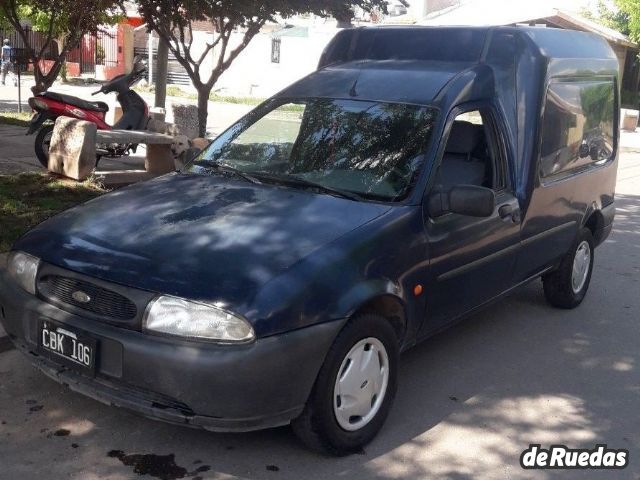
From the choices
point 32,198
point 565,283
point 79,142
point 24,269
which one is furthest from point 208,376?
point 79,142

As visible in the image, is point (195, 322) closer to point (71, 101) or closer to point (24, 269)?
point (24, 269)

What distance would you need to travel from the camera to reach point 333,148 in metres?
4.71

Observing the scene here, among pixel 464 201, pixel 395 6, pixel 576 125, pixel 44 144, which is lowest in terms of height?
pixel 44 144

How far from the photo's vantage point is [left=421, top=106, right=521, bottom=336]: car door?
4457 millimetres

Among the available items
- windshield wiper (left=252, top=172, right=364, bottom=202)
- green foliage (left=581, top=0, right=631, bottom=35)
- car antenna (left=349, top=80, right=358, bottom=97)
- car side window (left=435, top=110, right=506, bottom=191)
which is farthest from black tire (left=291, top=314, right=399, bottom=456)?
green foliage (left=581, top=0, right=631, bottom=35)

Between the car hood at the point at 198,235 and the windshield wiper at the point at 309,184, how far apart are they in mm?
73

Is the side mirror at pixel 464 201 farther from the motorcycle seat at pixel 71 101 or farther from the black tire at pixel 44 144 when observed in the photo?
the motorcycle seat at pixel 71 101

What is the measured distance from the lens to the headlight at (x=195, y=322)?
340cm

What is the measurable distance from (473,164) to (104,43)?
36184mm

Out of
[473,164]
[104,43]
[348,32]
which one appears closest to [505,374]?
[473,164]

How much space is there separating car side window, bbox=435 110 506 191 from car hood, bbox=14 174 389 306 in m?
1.02

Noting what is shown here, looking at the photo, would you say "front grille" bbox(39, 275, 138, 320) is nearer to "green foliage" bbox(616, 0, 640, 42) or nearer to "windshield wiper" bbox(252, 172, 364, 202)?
"windshield wiper" bbox(252, 172, 364, 202)

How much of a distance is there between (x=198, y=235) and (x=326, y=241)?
606mm

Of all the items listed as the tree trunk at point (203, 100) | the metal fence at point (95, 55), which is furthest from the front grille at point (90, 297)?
the metal fence at point (95, 55)
